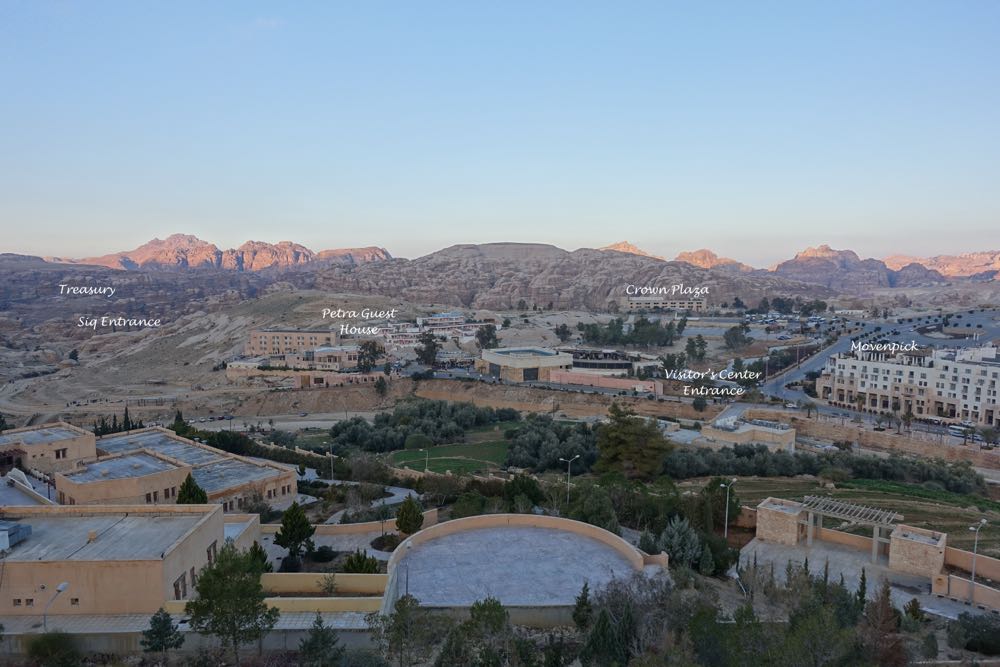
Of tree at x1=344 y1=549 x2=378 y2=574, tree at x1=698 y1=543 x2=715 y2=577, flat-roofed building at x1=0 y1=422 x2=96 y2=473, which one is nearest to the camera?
tree at x1=344 y1=549 x2=378 y2=574

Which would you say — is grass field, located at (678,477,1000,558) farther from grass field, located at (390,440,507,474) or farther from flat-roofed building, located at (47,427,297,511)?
flat-roofed building, located at (47,427,297,511)

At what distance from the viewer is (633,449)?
3158 cm

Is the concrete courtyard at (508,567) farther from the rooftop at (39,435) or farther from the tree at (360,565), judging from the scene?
the rooftop at (39,435)

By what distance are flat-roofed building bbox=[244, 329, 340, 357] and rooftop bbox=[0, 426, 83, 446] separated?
51400 mm

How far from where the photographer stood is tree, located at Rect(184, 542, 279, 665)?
12.1 m

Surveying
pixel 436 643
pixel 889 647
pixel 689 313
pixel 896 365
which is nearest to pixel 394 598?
pixel 436 643

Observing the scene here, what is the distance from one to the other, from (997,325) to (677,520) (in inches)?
3301

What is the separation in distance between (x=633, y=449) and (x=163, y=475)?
19.3m

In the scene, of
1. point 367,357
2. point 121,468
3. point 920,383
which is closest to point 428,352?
point 367,357

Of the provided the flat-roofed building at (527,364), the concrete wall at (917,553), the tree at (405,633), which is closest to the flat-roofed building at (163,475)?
the tree at (405,633)

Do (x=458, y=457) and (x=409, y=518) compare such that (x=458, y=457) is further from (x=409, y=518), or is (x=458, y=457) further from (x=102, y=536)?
(x=102, y=536)

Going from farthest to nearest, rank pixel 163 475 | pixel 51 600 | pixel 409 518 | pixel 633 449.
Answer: pixel 633 449 < pixel 163 475 < pixel 409 518 < pixel 51 600

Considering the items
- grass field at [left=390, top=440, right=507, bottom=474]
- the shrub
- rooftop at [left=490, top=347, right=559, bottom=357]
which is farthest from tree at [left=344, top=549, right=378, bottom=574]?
rooftop at [left=490, top=347, right=559, bottom=357]

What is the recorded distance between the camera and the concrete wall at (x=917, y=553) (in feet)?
62.0
